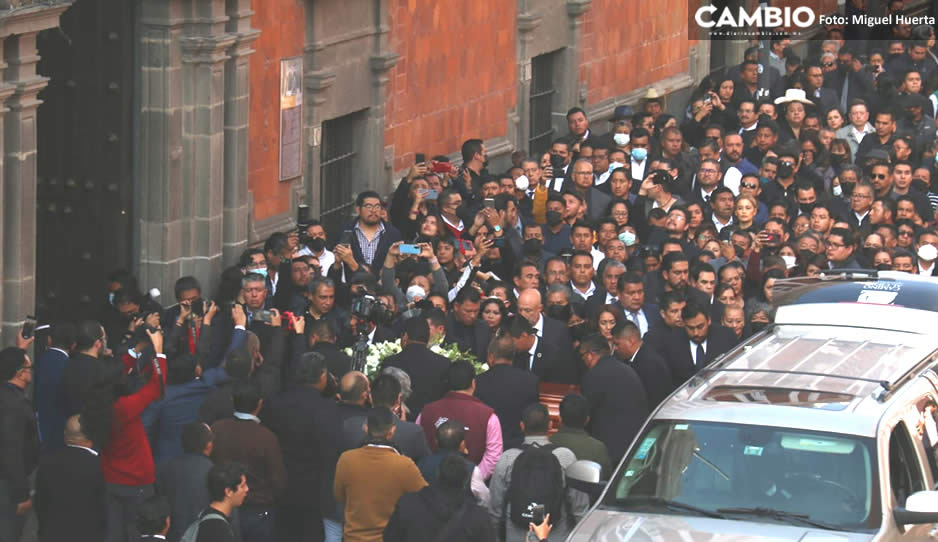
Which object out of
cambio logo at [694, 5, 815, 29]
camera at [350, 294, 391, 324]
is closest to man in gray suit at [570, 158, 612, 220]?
camera at [350, 294, 391, 324]

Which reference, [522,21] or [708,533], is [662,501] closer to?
[708,533]

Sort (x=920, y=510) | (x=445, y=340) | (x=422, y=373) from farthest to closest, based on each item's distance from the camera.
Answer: (x=445, y=340) < (x=422, y=373) < (x=920, y=510)

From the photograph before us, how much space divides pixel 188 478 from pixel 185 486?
59mm

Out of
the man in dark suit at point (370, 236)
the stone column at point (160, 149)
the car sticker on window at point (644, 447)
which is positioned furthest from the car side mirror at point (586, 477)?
the stone column at point (160, 149)

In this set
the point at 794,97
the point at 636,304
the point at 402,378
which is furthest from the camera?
the point at 794,97

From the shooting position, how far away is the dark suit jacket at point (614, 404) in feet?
42.3

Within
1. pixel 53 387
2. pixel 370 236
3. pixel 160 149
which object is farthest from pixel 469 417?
pixel 160 149

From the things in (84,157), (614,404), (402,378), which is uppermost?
(84,157)

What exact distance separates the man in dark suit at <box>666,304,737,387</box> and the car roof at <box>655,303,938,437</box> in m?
1.35

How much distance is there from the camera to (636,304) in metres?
15.3

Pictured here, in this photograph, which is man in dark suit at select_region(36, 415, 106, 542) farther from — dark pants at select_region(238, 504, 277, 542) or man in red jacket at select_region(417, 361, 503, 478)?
man in red jacket at select_region(417, 361, 503, 478)

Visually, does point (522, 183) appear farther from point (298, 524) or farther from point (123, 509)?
point (123, 509)

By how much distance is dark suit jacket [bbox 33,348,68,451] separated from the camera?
13148 millimetres

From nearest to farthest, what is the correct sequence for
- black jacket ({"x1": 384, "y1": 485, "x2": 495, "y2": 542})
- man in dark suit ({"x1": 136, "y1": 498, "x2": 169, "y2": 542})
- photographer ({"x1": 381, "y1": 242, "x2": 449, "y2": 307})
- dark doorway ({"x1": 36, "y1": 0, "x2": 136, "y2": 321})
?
man in dark suit ({"x1": 136, "y1": 498, "x2": 169, "y2": 542}), black jacket ({"x1": 384, "y1": 485, "x2": 495, "y2": 542}), photographer ({"x1": 381, "y1": 242, "x2": 449, "y2": 307}), dark doorway ({"x1": 36, "y1": 0, "x2": 136, "y2": 321})
